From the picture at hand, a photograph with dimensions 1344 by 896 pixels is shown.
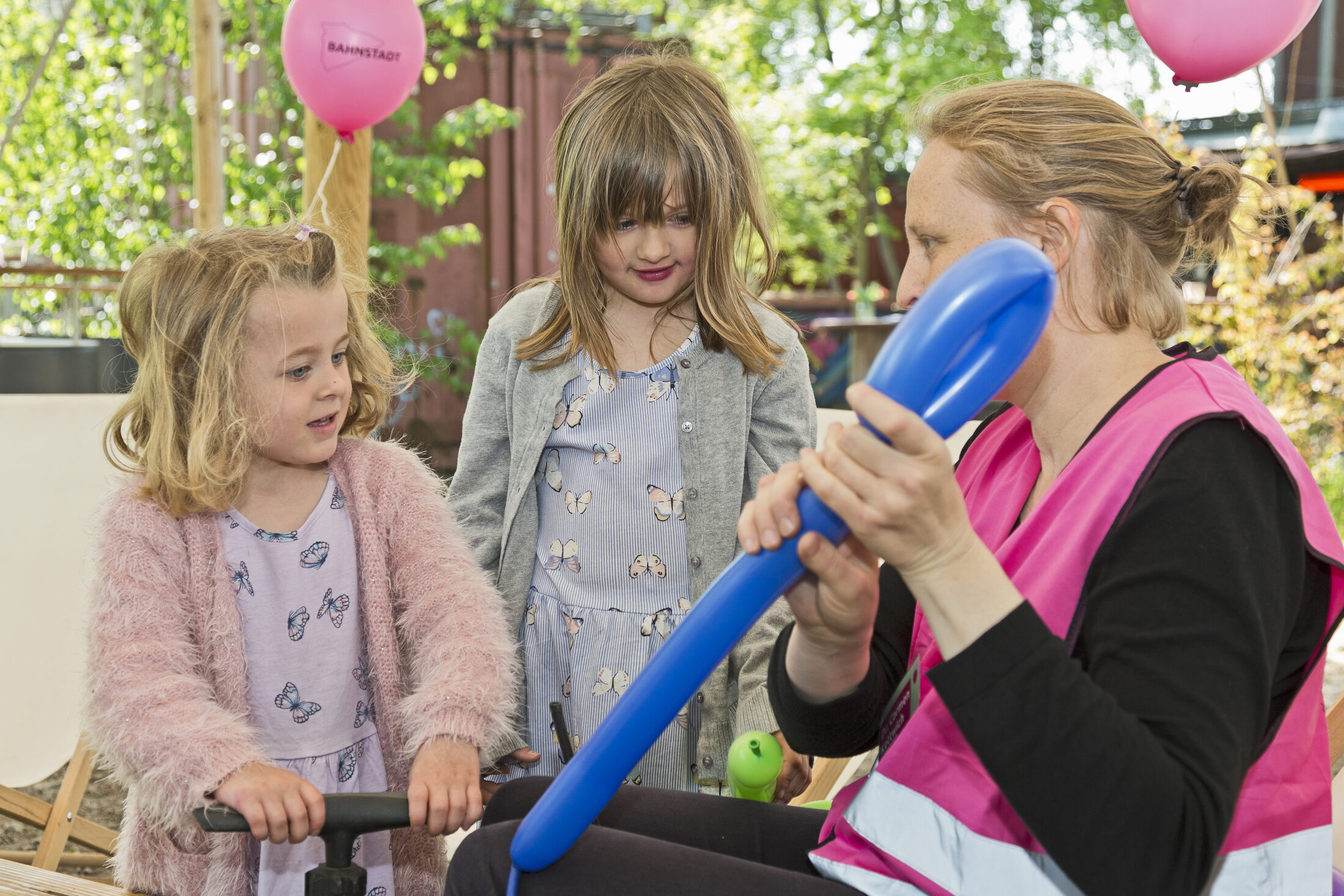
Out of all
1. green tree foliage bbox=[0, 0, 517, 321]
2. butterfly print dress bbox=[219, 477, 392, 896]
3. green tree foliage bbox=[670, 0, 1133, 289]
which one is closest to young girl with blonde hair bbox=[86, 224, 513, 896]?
butterfly print dress bbox=[219, 477, 392, 896]

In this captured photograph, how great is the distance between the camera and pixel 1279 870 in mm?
959

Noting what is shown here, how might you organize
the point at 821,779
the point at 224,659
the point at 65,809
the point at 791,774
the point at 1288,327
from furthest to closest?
the point at 1288,327, the point at 65,809, the point at 821,779, the point at 791,774, the point at 224,659

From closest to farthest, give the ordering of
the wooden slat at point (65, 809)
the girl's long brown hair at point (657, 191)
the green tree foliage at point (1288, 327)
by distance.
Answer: the girl's long brown hair at point (657, 191) < the wooden slat at point (65, 809) < the green tree foliage at point (1288, 327)

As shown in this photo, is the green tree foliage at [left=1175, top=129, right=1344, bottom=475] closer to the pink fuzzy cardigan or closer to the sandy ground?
the pink fuzzy cardigan

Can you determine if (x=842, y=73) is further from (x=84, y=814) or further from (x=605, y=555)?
(x=605, y=555)

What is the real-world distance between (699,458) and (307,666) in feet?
2.07

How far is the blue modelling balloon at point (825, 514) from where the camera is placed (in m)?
0.68

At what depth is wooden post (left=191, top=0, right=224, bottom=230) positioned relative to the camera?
359 centimetres

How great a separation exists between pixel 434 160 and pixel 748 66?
633cm

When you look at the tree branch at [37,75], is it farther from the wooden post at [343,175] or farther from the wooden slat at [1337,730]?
the wooden slat at [1337,730]

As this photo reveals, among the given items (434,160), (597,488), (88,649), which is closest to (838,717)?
(597,488)

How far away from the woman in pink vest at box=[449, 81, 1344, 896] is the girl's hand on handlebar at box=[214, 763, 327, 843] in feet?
0.59

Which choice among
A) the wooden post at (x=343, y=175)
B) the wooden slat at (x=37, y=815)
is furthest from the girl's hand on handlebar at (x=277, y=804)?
the wooden post at (x=343, y=175)

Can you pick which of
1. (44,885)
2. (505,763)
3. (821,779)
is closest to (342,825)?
(44,885)
